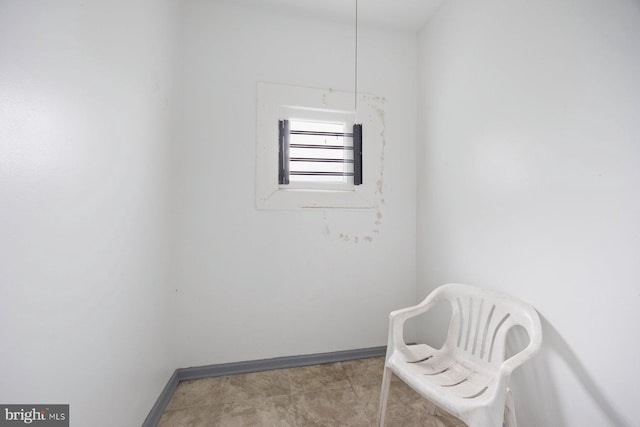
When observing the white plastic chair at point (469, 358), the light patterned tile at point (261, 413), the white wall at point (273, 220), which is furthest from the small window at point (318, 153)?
the light patterned tile at point (261, 413)

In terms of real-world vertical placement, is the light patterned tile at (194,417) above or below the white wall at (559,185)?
below

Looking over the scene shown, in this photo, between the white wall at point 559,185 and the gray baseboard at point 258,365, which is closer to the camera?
the white wall at point 559,185

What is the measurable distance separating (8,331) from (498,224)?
6.34 feet

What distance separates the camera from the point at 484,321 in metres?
1.32

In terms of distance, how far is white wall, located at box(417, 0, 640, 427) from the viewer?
89cm

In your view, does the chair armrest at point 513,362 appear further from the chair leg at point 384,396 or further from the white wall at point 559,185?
the chair leg at point 384,396

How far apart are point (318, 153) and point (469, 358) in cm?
164

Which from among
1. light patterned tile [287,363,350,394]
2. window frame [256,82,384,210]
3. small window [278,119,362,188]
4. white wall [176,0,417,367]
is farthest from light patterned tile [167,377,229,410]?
small window [278,119,362,188]

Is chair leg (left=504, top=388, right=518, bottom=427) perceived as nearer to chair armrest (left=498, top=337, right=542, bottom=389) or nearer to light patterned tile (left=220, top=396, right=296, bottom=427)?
chair armrest (left=498, top=337, right=542, bottom=389)

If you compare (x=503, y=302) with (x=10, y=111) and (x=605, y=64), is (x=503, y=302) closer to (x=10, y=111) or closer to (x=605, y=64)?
(x=605, y=64)

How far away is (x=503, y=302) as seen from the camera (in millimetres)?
1267

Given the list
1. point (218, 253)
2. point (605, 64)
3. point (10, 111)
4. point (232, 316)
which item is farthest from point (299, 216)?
point (605, 64)

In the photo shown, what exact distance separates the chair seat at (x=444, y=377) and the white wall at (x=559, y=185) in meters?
0.25

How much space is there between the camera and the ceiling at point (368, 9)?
1.83 meters
